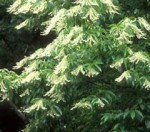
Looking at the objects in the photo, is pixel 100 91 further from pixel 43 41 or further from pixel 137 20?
pixel 43 41

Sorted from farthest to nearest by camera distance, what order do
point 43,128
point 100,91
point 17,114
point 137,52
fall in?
point 17,114, point 43,128, point 100,91, point 137,52

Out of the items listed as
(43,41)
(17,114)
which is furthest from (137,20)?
(43,41)

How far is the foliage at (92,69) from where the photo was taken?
3500 mm

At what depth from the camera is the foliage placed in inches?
138

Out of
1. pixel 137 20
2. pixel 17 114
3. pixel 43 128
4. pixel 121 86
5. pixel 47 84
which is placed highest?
pixel 137 20

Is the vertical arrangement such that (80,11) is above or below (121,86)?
above

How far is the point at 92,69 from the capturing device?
3486 mm

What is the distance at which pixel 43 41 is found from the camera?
321 inches

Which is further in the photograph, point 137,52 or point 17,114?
point 17,114

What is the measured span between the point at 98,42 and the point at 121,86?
0.62 metres

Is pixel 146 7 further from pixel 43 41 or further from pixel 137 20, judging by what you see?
pixel 43 41

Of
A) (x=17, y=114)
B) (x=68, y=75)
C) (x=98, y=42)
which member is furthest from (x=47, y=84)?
(x=17, y=114)

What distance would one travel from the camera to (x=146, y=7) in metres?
4.29

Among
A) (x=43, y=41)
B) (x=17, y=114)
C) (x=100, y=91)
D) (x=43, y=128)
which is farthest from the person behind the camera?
(x=43, y=41)
